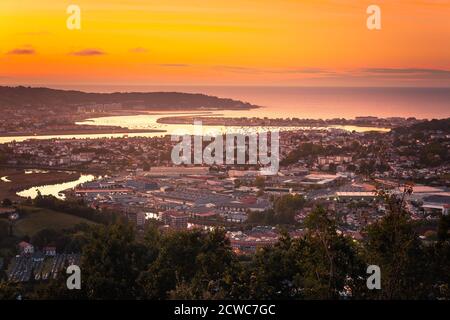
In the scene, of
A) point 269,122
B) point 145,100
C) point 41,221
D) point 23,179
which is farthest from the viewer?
point 145,100

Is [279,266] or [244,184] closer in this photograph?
[279,266]

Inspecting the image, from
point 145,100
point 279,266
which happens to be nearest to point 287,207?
point 279,266

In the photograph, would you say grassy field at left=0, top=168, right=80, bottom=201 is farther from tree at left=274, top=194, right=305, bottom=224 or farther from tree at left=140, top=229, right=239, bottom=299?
tree at left=140, top=229, right=239, bottom=299

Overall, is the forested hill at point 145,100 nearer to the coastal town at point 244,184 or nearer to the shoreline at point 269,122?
the shoreline at point 269,122

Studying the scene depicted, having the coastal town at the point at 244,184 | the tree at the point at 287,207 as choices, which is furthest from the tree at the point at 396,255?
the tree at the point at 287,207

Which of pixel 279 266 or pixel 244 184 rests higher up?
pixel 279 266

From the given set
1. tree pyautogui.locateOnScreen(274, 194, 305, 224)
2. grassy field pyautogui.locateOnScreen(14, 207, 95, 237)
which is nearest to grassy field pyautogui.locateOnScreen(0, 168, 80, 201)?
grassy field pyautogui.locateOnScreen(14, 207, 95, 237)

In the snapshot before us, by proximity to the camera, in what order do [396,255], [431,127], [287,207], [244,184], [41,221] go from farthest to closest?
[431,127]
[244,184]
[287,207]
[41,221]
[396,255]

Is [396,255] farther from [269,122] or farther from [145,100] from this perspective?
[145,100]

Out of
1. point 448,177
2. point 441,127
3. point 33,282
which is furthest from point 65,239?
point 441,127
